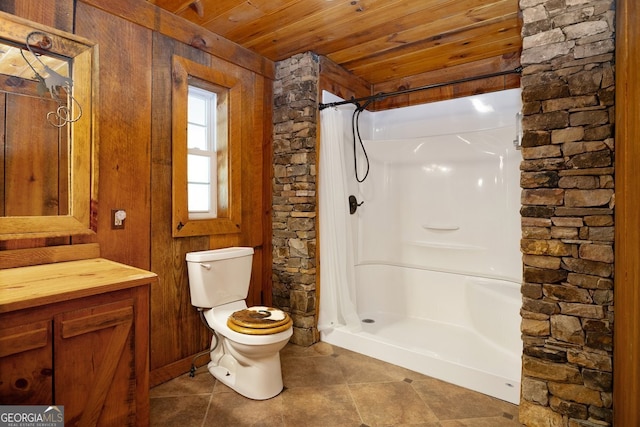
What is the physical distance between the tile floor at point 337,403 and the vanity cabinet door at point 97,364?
1.67ft

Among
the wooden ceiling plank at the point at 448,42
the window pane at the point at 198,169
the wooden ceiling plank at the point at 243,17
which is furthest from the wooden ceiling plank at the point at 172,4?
the wooden ceiling plank at the point at 448,42

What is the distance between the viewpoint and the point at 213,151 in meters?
2.46

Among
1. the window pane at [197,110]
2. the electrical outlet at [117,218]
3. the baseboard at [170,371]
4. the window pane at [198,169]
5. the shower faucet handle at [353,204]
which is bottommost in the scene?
the baseboard at [170,371]

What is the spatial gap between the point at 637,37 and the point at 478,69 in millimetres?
1731

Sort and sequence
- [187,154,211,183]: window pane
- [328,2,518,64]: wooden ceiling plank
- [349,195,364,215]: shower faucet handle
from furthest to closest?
1. [349,195,364,215]: shower faucet handle
2. [187,154,211,183]: window pane
3. [328,2,518,64]: wooden ceiling plank

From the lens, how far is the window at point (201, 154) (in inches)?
92.8

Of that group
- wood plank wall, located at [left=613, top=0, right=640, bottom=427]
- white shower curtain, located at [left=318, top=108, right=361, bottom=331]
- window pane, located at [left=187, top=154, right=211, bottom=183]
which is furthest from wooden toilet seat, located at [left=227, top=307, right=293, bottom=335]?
wood plank wall, located at [left=613, top=0, right=640, bottom=427]

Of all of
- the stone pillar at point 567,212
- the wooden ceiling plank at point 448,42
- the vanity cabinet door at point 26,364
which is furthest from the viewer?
the wooden ceiling plank at point 448,42

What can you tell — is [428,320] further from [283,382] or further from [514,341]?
[283,382]

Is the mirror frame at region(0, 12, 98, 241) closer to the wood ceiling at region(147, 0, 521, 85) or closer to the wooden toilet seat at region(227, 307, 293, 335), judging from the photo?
the wood ceiling at region(147, 0, 521, 85)

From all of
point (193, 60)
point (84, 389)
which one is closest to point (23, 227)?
point (84, 389)

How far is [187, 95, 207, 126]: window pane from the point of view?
7.80 feet

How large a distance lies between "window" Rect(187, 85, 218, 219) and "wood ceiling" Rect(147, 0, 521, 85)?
48 cm

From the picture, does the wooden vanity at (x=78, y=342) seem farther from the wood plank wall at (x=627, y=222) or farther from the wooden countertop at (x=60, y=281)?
the wood plank wall at (x=627, y=222)
